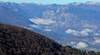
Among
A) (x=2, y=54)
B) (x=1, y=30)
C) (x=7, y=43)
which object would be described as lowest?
(x=2, y=54)

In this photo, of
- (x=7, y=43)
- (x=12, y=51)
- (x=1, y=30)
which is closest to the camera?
(x=12, y=51)

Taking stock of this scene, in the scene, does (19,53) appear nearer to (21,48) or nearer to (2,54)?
(21,48)

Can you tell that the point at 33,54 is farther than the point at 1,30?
No

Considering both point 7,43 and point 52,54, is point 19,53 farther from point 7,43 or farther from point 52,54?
point 52,54

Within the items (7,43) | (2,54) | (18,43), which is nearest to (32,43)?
(18,43)

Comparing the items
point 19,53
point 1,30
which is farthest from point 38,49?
point 1,30

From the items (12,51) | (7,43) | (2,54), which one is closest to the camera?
(2,54)

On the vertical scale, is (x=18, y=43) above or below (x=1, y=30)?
below

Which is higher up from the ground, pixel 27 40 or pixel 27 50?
pixel 27 40

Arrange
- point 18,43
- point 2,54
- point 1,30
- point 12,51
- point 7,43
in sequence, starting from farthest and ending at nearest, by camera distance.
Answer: point 1,30
point 18,43
point 7,43
point 12,51
point 2,54
